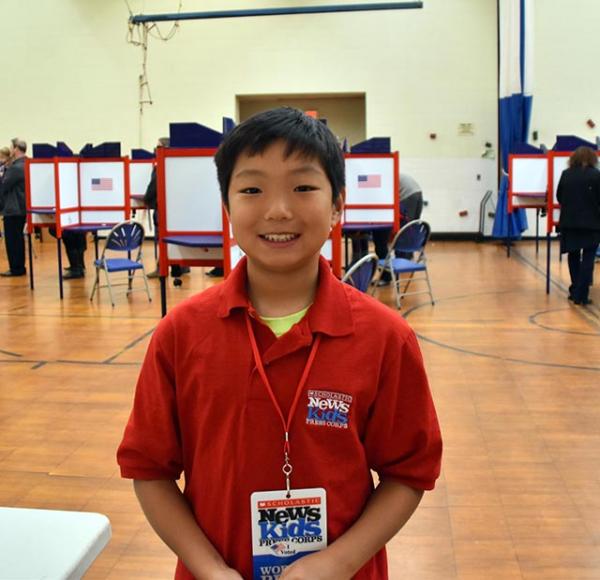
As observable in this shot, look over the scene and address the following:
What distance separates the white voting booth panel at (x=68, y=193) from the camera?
24.1ft

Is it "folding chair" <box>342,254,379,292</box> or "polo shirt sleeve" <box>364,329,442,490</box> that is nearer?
"polo shirt sleeve" <box>364,329,442,490</box>

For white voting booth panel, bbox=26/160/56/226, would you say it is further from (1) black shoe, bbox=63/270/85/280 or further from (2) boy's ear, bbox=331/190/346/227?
(2) boy's ear, bbox=331/190/346/227

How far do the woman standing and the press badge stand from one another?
612 centimetres

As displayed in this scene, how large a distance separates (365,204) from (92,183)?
2725mm

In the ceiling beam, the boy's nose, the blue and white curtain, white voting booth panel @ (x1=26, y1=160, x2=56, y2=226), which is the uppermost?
the ceiling beam

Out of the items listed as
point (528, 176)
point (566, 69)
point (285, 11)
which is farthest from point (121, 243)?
point (566, 69)

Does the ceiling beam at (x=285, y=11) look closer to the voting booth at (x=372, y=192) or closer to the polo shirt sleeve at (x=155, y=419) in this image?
the voting booth at (x=372, y=192)

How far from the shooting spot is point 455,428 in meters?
3.57

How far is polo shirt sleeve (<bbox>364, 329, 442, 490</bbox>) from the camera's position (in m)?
1.05

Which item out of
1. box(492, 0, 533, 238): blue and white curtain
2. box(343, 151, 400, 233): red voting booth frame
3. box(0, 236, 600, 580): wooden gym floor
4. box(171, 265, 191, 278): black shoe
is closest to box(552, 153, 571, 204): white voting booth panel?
box(0, 236, 600, 580): wooden gym floor

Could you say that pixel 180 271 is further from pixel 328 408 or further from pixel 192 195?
pixel 328 408

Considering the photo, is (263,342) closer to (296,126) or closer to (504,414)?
(296,126)

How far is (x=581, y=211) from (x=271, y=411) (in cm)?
619

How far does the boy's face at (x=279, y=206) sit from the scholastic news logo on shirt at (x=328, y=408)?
0.60ft
